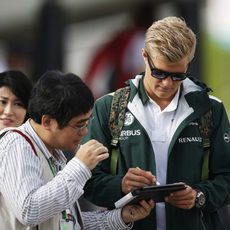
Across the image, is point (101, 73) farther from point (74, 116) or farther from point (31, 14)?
point (74, 116)

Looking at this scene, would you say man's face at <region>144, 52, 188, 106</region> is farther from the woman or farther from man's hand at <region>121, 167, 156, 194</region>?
the woman

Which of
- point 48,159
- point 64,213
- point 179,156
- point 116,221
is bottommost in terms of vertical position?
point 116,221

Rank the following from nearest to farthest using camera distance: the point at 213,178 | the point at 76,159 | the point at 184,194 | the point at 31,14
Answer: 1. the point at 76,159
2. the point at 184,194
3. the point at 213,178
4. the point at 31,14

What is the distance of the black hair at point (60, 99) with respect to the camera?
3396mm

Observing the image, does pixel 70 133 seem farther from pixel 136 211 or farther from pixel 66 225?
pixel 136 211

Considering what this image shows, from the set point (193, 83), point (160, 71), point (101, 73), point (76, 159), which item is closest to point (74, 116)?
point (76, 159)

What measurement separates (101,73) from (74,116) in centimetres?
665

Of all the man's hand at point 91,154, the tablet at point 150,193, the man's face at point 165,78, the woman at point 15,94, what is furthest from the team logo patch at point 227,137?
the woman at point 15,94

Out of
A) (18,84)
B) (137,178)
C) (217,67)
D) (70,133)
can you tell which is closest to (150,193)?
(137,178)

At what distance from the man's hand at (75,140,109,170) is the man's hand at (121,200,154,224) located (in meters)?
0.45

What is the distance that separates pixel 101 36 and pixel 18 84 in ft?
20.5

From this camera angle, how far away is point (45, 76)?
3.53 metres

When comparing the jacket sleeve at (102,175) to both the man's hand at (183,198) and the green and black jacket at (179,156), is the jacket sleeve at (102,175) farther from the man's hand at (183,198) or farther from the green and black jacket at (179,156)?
the man's hand at (183,198)

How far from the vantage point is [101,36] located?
10523 mm
